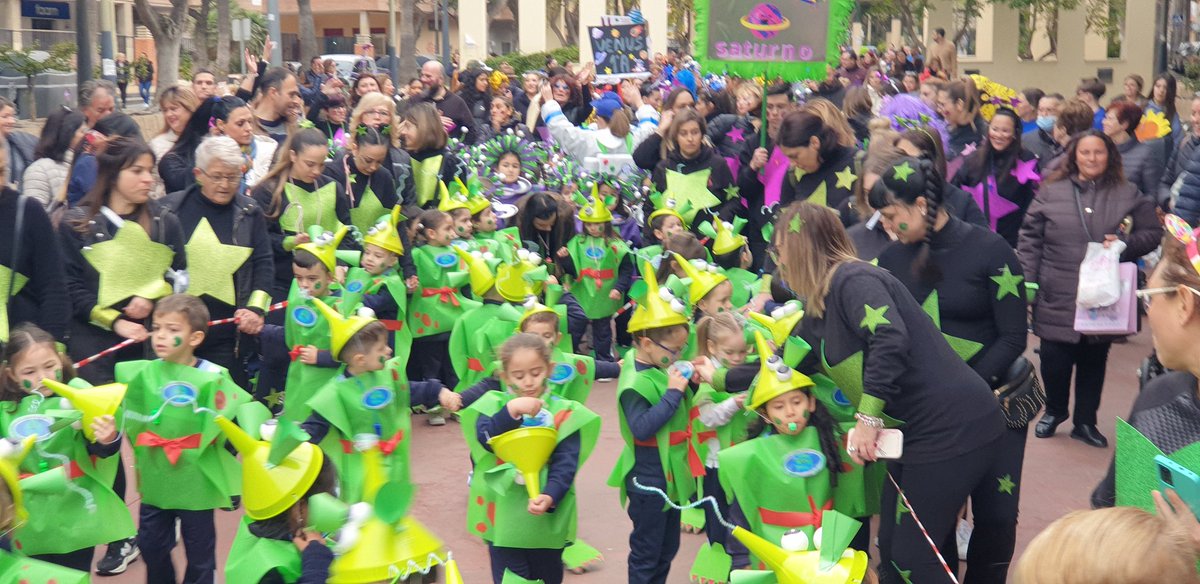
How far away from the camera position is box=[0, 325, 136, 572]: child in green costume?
195 inches

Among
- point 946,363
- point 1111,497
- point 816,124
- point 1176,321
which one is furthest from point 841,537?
point 816,124

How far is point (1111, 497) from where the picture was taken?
10.9ft

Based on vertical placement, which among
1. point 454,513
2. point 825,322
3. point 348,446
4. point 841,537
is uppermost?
point 825,322

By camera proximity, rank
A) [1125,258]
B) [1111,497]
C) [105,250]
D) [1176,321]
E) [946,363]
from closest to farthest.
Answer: [1176,321] → [1111,497] → [946,363] → [105,250] → [1125,258]

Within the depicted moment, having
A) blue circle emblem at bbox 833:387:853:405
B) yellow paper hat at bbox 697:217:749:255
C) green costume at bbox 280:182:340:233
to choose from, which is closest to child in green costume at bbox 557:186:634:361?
yellow paper hat at bbox 697:217:749:255

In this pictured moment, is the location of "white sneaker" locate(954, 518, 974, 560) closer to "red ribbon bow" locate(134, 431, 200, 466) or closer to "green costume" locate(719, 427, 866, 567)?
"green costume" locate(719, 427, 866, 567)

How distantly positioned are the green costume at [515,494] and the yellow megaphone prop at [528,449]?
2.1 inches

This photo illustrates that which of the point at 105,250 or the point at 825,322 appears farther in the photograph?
the point at 105,250

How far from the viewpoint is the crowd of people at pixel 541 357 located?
4195 millimetres

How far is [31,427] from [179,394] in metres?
0.67

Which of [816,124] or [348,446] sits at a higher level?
[816,124]

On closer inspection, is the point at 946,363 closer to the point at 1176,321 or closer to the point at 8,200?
the point at 1176,321

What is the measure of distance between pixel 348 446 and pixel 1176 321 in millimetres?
3647

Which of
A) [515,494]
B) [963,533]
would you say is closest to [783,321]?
[515,494]
